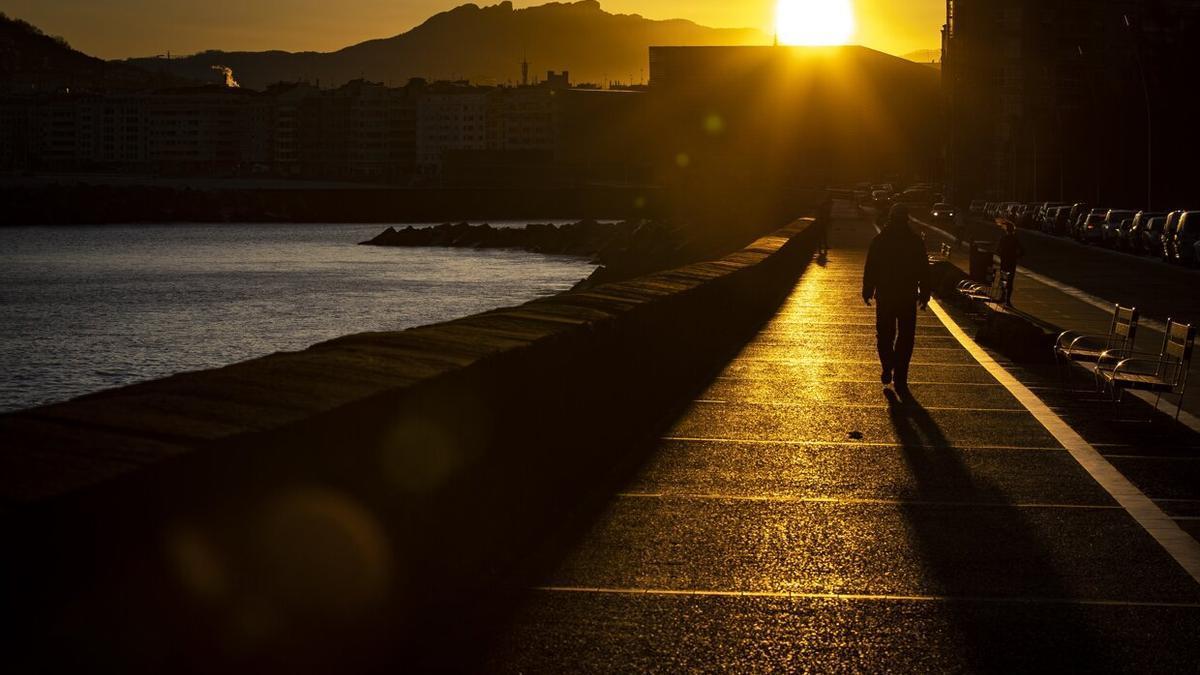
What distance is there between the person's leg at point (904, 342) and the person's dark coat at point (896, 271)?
108 millimetres

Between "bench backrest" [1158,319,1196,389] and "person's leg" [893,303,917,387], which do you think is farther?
"person's leg" [893,303,917,387]

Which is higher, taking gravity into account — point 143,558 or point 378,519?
point 143,558

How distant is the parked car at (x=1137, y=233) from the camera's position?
54531 mm

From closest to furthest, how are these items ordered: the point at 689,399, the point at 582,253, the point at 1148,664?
the point at 1148,664 < the point at 689,399 < the point at 582,253

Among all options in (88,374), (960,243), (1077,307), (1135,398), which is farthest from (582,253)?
(1135,398)

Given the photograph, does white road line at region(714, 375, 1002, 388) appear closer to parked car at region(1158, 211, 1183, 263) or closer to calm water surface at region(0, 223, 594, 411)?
calm water surface at region(0, 223, 594, 411)

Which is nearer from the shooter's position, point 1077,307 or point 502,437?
point 502,437

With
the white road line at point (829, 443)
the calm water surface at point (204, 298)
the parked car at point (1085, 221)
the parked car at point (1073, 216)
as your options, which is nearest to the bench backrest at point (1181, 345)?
the white road line at point (829, 443)

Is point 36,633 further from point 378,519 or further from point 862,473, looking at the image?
point 862,473

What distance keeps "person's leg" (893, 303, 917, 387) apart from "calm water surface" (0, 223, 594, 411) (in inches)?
803

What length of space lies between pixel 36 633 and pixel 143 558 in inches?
17.2

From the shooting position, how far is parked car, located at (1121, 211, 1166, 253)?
54.5 m

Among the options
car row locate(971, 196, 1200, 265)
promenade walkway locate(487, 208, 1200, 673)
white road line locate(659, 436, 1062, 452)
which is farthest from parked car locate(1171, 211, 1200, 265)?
white road line locate(659, 436, 1062, 452)

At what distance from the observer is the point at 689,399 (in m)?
15.0
